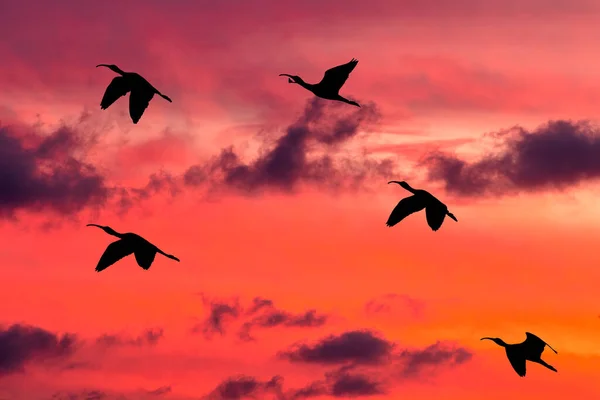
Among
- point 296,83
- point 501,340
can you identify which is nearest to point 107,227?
point 296,83

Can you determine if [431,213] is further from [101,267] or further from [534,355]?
[101,267]

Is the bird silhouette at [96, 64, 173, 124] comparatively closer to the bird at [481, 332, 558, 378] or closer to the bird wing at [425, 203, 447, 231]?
the bird wing at [425, 203, 447, 231]

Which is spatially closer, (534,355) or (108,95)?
Answer: (534,355)

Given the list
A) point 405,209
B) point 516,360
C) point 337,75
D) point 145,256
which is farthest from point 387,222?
point 145,256

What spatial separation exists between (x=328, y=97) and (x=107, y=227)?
12.0 meters

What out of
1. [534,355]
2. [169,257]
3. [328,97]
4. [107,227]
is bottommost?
[534,355]

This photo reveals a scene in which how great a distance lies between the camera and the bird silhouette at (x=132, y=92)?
1754 inches

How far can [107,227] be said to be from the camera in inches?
1796

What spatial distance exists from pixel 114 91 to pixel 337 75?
11239mm

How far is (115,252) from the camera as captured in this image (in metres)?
44.8

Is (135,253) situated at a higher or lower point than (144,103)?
lower

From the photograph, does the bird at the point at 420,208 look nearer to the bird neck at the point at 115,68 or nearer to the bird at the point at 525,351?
the bird at the point at 525,351

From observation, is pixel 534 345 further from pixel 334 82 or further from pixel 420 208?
pixel 334 82

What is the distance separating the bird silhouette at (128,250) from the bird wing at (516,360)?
52.6 ft
